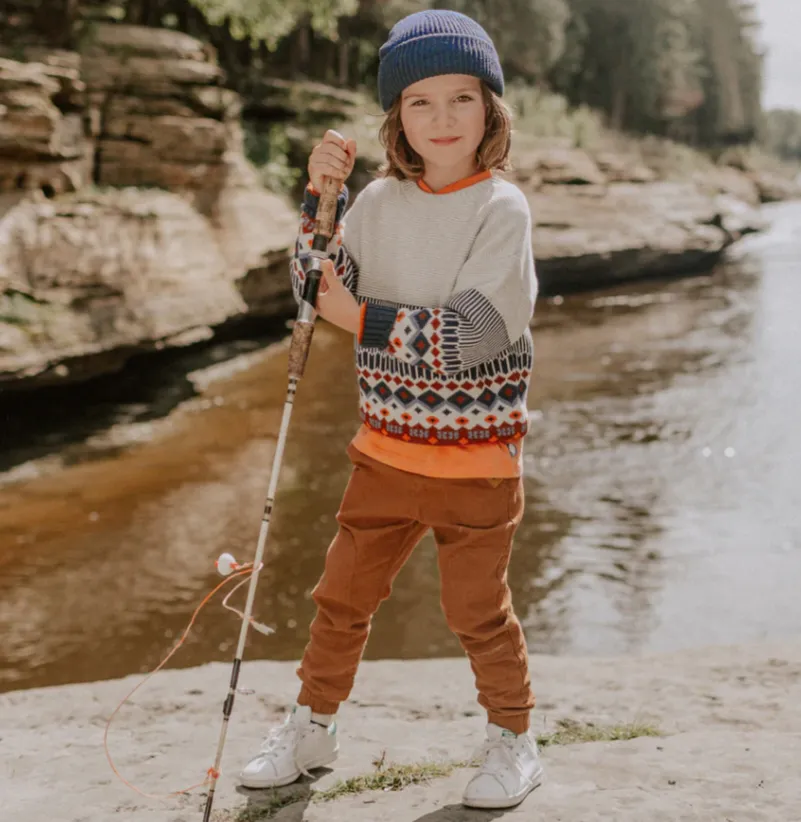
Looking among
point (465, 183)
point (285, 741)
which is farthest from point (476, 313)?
point (285, 741)

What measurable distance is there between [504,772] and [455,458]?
0.87 m

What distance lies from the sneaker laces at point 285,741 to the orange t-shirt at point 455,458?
0.86 m

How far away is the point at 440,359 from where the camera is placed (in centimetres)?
244

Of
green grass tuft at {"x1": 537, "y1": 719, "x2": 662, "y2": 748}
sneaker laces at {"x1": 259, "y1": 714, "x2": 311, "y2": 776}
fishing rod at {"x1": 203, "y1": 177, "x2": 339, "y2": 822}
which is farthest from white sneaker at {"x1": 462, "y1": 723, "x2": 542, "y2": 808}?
fishing rod at {"x1": 203, "y1": 177, "x2": 339, "y2": 822}

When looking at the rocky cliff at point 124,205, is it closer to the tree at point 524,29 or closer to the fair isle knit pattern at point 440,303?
the fair isle knit pattern at point 440,303

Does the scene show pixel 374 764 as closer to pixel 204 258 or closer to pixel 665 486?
pixel 665 486

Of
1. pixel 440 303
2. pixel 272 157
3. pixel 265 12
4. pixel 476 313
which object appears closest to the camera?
pixel 476 313

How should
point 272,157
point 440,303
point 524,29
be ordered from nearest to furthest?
point 440,303 → point 272,157 → point 524,29

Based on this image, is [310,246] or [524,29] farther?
[524,29]

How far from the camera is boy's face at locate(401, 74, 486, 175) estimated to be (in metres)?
2.51

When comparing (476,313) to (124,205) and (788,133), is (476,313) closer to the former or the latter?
(124,205)

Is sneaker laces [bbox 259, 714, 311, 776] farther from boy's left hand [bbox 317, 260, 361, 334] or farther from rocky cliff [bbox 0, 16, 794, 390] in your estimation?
rocky cliff [bbox 0, 16, 794, 390]

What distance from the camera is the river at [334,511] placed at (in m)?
5.25

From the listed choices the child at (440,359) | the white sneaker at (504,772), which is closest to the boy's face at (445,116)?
the child at (440,359)
